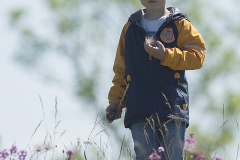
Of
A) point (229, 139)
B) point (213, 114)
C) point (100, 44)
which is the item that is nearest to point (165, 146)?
point (229, 139)

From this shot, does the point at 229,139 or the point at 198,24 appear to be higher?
the point at 198,24

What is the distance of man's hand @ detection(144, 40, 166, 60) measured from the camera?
229 inches

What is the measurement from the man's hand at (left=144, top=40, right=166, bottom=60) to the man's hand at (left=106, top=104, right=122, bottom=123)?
0.54m

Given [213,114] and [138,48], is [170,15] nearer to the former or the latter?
[138,48]

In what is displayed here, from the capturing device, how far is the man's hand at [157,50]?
5809mm

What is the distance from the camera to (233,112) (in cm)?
2422

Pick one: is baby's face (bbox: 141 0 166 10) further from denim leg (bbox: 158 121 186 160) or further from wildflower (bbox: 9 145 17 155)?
wildflower (bbox: 9 145 17 155)

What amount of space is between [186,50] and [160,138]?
1.89 ft

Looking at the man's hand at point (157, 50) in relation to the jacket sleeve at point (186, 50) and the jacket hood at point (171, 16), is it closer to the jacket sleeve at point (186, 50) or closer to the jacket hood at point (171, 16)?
the jacket sleeve at point (186, 50)

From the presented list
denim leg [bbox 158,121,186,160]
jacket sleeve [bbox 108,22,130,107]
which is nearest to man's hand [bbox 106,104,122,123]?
jacket sleeve [bbox 108,22,130,107]

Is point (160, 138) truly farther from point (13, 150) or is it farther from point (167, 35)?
point (13, 150)

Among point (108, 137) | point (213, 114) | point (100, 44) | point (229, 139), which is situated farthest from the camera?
point (100, 44)

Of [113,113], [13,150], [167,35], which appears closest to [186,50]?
[167,35]

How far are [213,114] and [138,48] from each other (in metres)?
19.6
